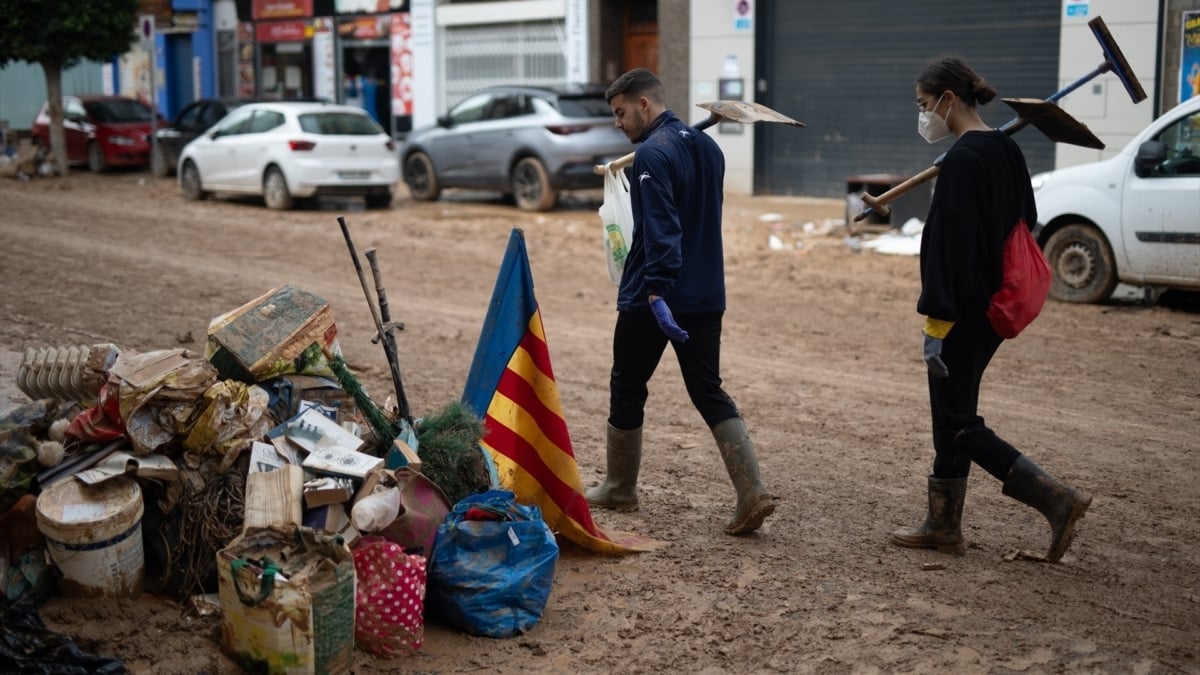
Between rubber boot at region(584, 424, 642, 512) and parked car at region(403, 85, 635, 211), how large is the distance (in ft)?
39.4

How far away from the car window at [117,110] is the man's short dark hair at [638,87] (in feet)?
76.5

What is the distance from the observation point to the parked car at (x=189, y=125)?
24.3 meters

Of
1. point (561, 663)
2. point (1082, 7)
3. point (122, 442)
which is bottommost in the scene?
point (561, 663)

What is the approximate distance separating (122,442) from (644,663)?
2085 mm

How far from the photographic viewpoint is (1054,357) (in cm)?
945

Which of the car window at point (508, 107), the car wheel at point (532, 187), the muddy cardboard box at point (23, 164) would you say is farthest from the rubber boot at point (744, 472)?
the muddy cardboard box at point (23, 164)

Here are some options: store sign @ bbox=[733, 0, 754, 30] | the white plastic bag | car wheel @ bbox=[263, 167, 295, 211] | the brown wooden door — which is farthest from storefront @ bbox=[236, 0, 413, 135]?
the white plastic bag

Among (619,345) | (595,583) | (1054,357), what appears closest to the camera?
(595,583)

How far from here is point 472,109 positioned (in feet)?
64.5

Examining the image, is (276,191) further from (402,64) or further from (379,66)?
(379,66)

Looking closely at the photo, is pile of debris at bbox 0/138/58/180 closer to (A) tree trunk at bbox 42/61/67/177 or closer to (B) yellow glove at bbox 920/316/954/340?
(A) tree trunk at bbox 42/61/67/177

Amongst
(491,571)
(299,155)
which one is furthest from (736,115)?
(299,155)

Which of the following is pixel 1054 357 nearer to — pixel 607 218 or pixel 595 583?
pixel 607 218

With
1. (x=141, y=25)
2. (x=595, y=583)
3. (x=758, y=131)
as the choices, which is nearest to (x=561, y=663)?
(x=595, y=583)
